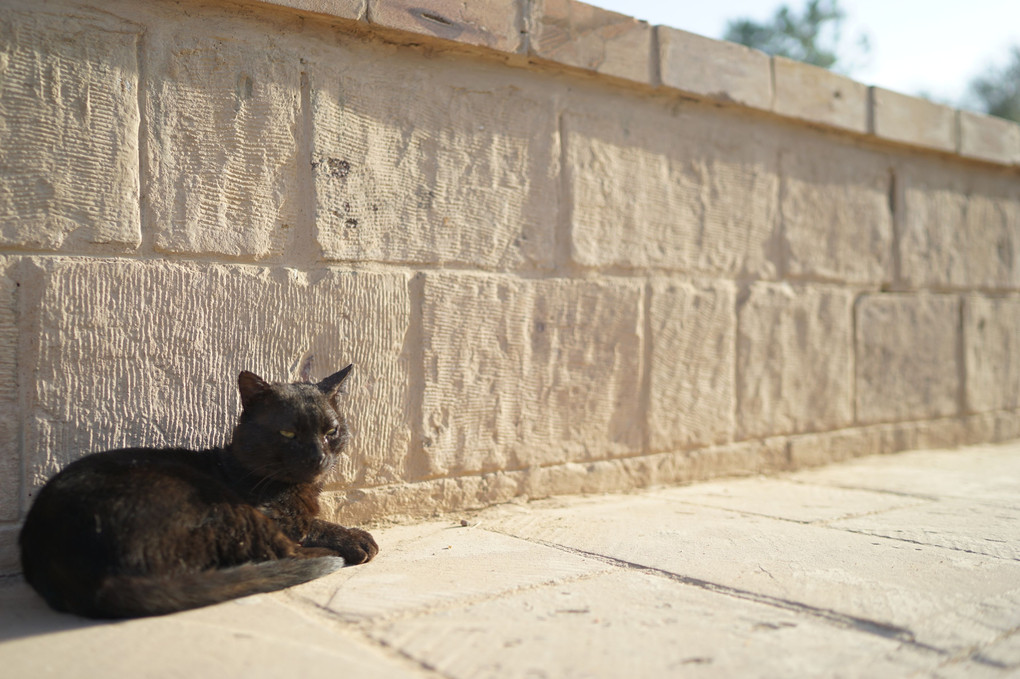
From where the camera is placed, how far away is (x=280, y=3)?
3.01 metres

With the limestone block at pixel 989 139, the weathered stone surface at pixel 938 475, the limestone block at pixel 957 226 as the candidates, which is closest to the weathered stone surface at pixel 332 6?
the weathered stone surface at pixel 938 475

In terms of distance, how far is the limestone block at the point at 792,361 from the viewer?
4613mm

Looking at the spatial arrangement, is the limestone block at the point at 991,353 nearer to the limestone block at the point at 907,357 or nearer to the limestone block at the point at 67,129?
the limestone block at the point at 907,357

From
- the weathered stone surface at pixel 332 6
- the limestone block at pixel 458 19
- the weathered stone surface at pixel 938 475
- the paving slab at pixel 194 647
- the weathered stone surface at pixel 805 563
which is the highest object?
the limestone block at pixel 458 19

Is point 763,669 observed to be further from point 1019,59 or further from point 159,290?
point 1019,59

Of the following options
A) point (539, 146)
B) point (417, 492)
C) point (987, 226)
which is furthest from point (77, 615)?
point (987, 226)

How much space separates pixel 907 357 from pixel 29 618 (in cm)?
532

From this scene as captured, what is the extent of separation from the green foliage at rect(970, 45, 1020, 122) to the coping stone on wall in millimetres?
21639

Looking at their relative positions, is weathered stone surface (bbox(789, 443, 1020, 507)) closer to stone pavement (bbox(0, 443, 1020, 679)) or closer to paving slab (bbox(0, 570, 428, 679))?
stone pavement (bbox(0, 443, 1020, 679))

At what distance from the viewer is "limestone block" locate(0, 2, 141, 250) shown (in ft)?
8.66

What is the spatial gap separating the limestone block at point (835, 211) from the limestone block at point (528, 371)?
4.65 feet

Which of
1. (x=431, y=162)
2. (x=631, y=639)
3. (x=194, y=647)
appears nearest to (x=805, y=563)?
(x=631, y=639)

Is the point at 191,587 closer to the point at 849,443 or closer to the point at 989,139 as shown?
the point at 849,443

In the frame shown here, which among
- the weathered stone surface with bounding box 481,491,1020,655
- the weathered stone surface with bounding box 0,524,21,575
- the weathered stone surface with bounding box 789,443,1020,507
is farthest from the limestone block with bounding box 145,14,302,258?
the weathered stone surface with bounding box 789,443,1020,507
